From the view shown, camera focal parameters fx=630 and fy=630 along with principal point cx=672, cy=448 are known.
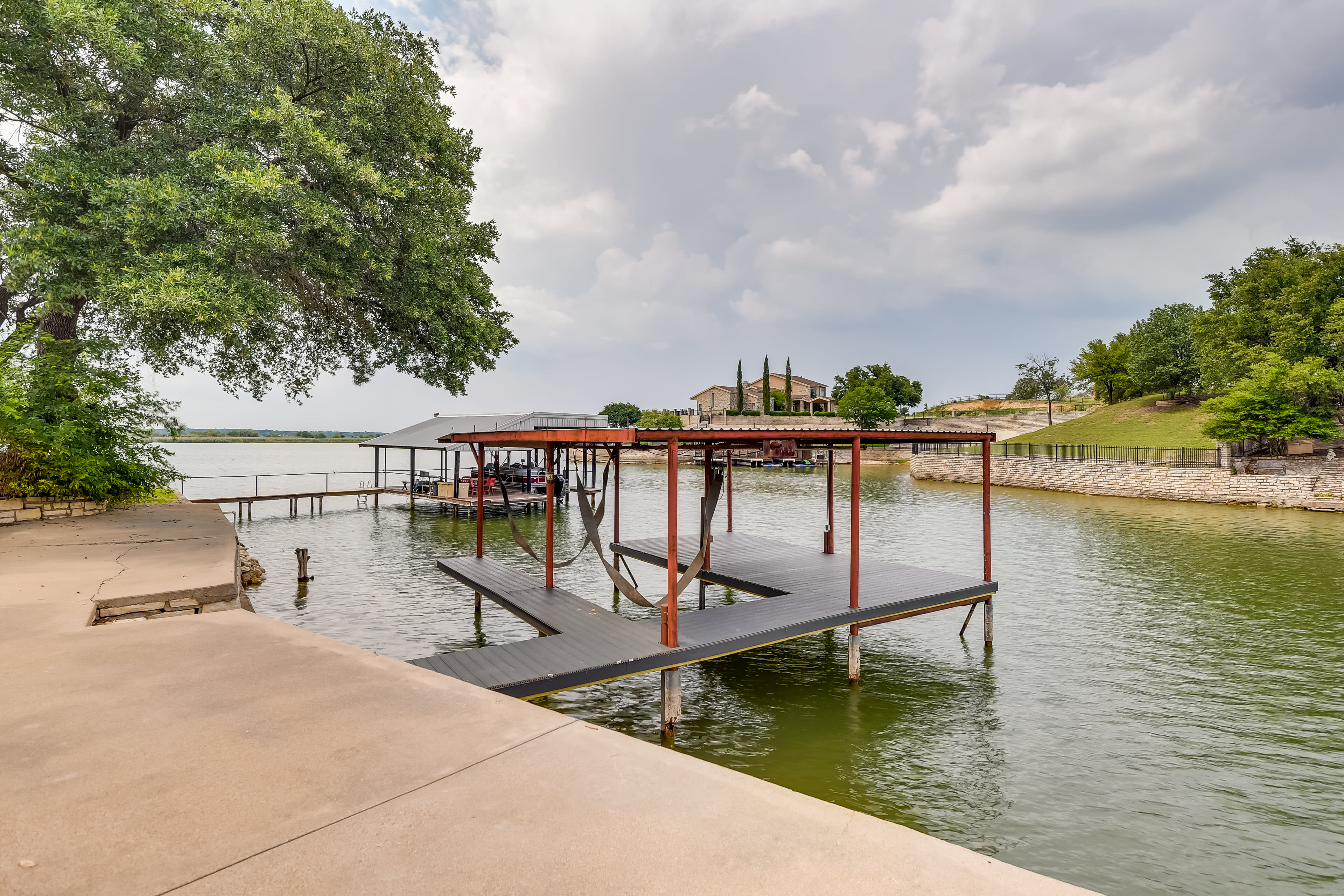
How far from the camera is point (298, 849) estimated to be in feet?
8.68

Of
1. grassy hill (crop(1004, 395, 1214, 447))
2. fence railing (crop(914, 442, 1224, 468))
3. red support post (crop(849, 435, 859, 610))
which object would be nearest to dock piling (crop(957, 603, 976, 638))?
red support post (crop(849, 435, 859, 610))

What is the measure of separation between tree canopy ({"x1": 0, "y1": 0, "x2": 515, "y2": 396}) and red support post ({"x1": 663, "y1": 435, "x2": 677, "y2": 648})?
9.29 m

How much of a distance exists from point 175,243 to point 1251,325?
2298 inches

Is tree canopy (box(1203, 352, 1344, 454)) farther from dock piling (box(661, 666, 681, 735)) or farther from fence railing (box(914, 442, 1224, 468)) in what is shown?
dock piling (box(661, 666, 681, 735))

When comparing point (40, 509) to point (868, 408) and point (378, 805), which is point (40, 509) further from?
point (868, 408)

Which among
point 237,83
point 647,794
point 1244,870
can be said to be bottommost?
point 1244,870

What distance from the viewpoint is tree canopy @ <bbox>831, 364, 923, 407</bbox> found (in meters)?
94.4

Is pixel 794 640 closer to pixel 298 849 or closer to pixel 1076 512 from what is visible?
pixel 298 849

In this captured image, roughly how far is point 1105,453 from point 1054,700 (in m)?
47.6

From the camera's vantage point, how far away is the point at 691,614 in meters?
8.46

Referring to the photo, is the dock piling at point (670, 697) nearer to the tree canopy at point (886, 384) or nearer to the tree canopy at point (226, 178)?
the tree canopy at point (226, 178)

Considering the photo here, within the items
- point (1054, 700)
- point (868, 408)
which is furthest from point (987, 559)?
point (868, 408)

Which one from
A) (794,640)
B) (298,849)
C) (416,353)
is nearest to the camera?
(298,849)

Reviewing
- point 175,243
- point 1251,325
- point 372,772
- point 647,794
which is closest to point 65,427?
point 175,243
